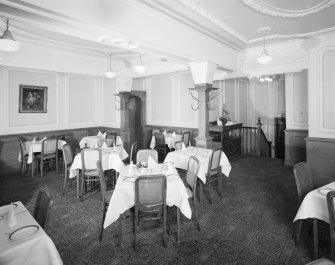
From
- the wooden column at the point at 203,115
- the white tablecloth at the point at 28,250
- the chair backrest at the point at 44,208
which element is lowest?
the white tablecloth at the point at 28,250

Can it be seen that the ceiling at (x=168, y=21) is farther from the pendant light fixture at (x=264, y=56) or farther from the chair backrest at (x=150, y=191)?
the chair backrest at (x=150, y=191)

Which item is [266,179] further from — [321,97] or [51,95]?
[51,95]

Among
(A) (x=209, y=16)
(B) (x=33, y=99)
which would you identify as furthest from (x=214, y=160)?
(B) (x=33, y=99)

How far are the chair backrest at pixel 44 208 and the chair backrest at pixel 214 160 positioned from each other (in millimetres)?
2647

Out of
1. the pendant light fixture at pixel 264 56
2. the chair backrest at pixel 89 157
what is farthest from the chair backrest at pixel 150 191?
the pendant light fixture at pixel 264 56

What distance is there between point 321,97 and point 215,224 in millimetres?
3775

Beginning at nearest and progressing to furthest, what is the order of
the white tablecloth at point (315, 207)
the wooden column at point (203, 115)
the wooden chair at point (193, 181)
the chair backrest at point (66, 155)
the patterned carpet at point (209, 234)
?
the white tablecloth at point (315, 207), the patterned carpet at point (209, 234), the wooden chair at point (193, 181), the chair backrest at point (66, 155), the wooden column at point (203, 115)

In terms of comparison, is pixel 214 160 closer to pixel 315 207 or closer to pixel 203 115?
pixel 203 115

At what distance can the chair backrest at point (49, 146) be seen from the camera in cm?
594

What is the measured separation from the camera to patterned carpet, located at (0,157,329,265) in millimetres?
2604

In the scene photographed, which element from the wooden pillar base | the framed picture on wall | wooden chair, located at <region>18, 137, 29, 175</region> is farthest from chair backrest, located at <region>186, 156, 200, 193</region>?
the framed picture on wall

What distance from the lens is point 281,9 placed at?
3855mm

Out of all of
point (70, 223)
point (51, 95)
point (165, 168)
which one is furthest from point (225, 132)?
point (51, 95)

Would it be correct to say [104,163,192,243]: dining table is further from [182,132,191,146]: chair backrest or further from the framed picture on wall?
the framed picture on wall
